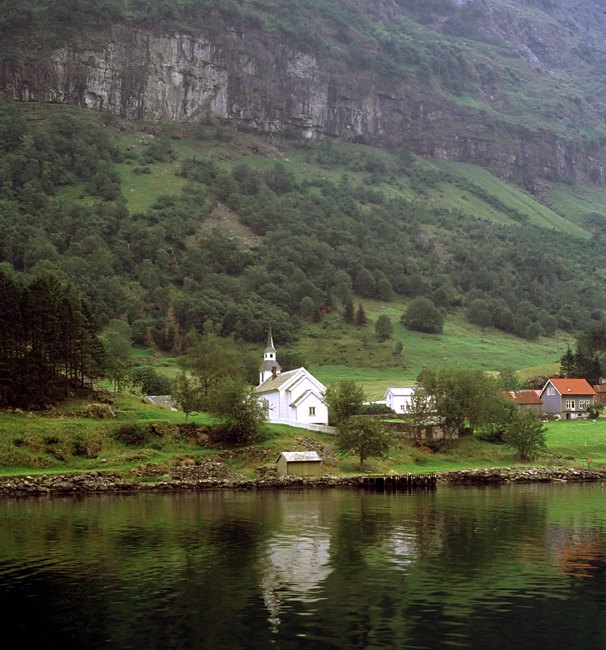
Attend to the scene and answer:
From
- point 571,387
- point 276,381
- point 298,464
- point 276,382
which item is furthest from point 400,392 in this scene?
point 298,464

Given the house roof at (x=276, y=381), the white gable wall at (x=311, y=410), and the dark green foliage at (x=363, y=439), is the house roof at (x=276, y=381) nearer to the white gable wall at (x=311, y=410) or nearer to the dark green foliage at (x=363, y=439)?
the white gable wall at (x=311, y=410)

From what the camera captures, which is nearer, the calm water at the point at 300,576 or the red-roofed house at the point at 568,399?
the calm water at the point at 300,576

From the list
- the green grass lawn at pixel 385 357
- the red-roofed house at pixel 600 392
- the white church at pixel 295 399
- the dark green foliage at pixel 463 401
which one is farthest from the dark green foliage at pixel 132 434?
the red-roofed house at pixel 600 392

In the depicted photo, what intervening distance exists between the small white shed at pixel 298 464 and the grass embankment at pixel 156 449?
209 centimetres

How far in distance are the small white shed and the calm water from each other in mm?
16448

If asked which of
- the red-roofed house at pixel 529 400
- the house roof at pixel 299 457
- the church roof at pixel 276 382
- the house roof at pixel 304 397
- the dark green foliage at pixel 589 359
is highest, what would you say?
the dark green foliage at pixel 589 359

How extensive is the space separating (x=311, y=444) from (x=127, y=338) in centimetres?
8042

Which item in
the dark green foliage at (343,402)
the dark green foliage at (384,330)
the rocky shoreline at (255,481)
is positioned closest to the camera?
the rocky shoreline at (255,481)

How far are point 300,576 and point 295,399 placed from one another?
65.8m

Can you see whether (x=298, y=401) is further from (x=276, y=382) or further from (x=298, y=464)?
(x=298, y=464)

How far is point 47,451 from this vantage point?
77.4 meters

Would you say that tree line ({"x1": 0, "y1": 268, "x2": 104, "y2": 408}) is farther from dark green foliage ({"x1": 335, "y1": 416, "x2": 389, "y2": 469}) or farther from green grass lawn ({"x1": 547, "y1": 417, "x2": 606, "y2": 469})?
green grass lawn ({"x1": 547, "y1": 417, "x2": 606, "y2": 469})

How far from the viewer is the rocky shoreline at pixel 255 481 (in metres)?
71.3

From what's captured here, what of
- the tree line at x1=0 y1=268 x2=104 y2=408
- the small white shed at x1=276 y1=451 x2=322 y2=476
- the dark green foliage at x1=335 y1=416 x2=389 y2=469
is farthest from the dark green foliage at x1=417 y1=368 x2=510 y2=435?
the tree line at x1=0 y1=268 x2=104 y2=408
